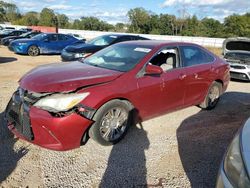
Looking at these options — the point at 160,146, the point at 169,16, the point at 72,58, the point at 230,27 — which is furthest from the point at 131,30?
the point at 160,146

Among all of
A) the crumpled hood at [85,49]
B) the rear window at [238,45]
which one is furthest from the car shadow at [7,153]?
the rear window at [238,45]

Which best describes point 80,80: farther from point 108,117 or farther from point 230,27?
point 230,27

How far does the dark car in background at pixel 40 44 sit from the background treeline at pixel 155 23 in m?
47.1

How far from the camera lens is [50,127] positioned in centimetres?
354

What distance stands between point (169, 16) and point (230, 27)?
17.5m

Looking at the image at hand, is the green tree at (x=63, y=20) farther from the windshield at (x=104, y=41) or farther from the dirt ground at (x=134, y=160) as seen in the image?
the dirt ground at (x=134, y=160)

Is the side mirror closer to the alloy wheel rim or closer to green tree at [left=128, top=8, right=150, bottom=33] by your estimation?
the alloy wheel rim

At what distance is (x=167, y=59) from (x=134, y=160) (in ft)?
7.35

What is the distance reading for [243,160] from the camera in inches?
82.2

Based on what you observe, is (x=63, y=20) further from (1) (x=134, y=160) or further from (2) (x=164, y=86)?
(1) (x=134, y=160)

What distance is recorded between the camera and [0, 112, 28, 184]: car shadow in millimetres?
3477

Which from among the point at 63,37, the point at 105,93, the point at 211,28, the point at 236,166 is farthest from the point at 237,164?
the point at 211,28

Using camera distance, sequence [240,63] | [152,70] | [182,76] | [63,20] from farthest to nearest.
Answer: [63,20], [240,63], [182,76], [152,70]

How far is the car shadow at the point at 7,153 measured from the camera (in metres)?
3.48
